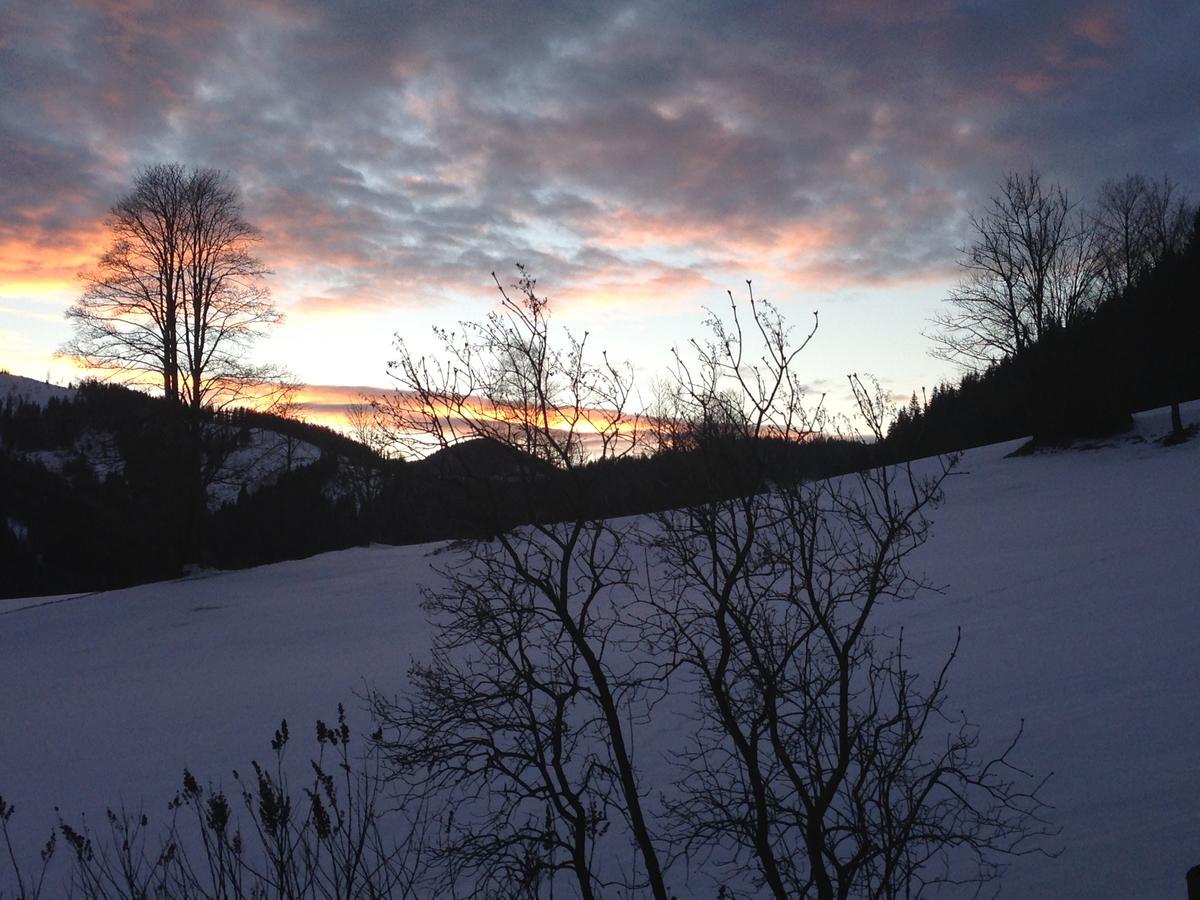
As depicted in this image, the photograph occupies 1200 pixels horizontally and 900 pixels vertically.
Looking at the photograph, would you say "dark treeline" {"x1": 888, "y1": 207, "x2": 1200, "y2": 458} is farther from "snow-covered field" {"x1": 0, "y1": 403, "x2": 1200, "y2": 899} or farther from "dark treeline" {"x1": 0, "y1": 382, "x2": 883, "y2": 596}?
"dark treeline" {"x1": 0, "y1": 382, "x2": 883, "y2": 596}

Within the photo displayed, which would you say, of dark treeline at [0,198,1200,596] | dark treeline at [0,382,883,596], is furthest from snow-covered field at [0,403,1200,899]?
dark treeline at [0,382,883,596]

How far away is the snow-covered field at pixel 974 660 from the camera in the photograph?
26.4 feet

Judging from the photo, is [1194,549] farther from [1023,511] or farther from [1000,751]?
[1000,751]

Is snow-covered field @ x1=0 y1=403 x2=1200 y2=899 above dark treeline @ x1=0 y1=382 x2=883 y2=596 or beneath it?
beneath

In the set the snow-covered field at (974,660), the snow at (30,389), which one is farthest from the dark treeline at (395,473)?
the snow at (30,389)

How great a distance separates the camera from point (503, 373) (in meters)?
7.25

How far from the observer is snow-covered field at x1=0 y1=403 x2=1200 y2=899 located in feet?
26.4

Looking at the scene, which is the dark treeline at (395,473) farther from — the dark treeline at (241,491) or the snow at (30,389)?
the snow at (30,389)

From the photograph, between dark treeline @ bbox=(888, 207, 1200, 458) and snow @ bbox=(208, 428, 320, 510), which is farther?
dark treeline @ bbox=(888, 207, 1200, 458)

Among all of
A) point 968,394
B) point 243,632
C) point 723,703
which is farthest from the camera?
point 968,394

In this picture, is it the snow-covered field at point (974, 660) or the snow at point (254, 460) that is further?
the snow at point (254, 460)

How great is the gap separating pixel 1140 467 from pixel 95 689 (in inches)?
913

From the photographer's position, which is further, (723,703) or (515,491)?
(515,491)

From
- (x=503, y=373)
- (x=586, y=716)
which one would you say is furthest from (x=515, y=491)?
(x=586, y=716)
